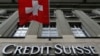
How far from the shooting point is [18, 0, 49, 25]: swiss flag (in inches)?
574

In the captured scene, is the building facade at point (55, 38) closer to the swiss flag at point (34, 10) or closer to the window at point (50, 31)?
the window at point (50, 31)

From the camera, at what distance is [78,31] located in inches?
858

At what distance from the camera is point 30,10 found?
582 inches

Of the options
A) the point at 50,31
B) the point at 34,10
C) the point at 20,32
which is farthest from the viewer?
the point at 50,31

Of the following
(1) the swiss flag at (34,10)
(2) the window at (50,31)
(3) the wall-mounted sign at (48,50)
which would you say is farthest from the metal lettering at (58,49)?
(2) the window at (50,31)

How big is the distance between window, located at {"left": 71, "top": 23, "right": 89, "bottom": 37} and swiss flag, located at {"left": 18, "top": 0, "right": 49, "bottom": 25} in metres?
6.56

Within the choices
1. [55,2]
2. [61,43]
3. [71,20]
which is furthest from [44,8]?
[55,2]

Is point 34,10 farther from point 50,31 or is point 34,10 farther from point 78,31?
point 78,31

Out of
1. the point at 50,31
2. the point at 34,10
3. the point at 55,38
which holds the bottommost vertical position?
the point at 50,31

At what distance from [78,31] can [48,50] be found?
26.6ft

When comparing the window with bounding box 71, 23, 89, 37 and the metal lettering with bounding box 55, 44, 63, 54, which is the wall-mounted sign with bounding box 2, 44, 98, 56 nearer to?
the metal lettering with bounding box 55, 44, 63, 54

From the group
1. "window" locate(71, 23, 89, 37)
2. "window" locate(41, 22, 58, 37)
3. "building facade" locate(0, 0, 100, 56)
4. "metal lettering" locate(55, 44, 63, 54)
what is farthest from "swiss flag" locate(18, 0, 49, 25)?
"window" locate(71, 23, 89, 37)

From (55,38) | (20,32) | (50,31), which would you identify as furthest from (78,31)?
(55,38)

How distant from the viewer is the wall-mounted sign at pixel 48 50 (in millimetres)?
13836
